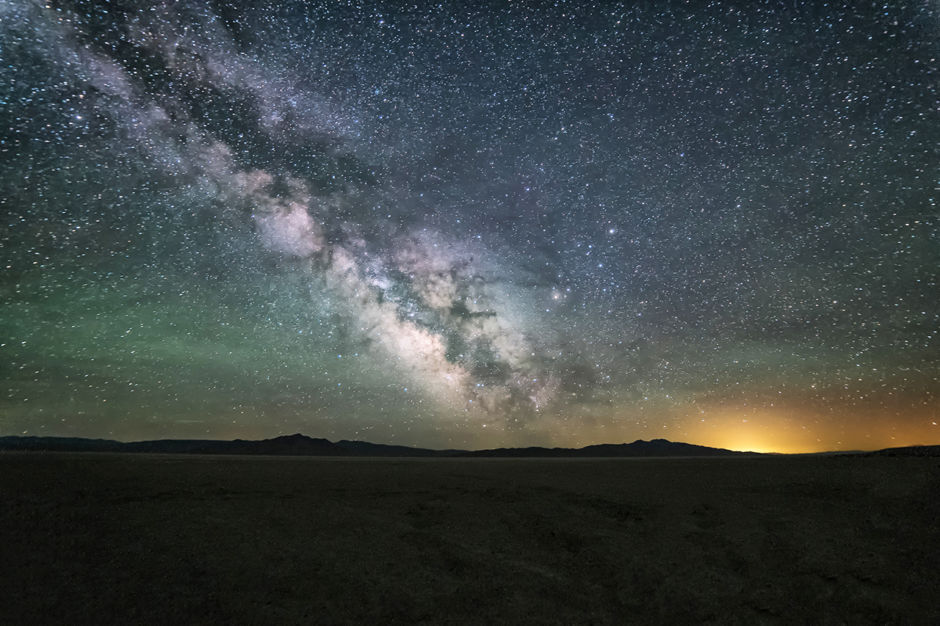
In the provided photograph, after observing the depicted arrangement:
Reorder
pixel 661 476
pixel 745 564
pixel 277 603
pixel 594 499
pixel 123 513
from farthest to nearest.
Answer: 1. pixel 661 476
2. pixel 594 499
3. pixel 123 513
4. pixel 745 564
5. pixel 277 603

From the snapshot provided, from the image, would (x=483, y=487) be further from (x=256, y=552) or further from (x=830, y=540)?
(x=830, y=540)

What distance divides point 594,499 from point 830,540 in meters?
4.48

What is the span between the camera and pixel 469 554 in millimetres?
8078

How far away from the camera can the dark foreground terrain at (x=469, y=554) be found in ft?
21.6

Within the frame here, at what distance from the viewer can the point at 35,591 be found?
6.61m

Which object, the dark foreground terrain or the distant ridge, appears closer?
the dark foreground terrain

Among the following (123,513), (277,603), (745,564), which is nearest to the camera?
(277,603)

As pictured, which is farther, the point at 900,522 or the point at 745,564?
the point at 900,522

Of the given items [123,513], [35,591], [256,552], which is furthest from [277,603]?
[123,513]

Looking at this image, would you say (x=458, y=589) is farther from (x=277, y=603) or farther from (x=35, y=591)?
(x=35, y=591)

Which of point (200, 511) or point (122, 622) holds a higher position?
point (200, 511)

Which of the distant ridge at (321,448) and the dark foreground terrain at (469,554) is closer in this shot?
the dark foreground terrain at (469,554)

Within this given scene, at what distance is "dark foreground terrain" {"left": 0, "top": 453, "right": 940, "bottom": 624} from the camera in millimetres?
6578

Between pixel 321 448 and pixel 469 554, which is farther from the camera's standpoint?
pixel 321 448
